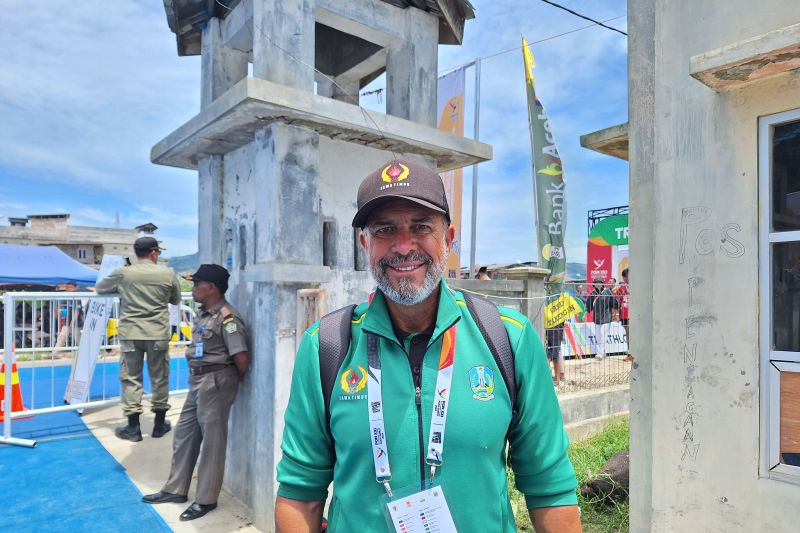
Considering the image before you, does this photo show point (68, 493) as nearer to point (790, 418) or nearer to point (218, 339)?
point (218, 339)

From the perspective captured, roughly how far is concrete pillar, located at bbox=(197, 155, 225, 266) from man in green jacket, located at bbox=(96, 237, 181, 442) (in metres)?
1.27

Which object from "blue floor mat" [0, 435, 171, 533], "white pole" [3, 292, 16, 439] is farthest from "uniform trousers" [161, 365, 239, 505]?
"white pole" [3, 292, 16, 439]

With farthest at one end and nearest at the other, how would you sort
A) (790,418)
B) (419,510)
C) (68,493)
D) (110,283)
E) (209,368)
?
1. (110,283)
2. (68,493)
3. (209,368)
4. (790,418)
5. (419,510)

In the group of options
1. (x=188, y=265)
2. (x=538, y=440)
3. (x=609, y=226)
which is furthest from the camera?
(x=188, y=265)

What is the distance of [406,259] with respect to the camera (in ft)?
5.46

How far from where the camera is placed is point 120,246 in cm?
3834

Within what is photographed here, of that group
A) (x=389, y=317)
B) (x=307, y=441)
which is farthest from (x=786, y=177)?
(x=307, y=441)

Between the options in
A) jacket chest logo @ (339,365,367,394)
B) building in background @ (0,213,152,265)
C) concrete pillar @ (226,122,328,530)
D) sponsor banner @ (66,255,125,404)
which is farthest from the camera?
building in background @ (0,213,152,265)

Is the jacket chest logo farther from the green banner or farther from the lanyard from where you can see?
the green banner

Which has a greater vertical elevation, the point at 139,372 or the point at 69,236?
the point at 69,236

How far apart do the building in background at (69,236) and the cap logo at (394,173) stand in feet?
103

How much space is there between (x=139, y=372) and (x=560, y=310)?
5.30m

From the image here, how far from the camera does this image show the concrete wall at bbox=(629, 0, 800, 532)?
2.84 meters

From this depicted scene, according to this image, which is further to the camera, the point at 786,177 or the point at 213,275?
the point at 213,275
